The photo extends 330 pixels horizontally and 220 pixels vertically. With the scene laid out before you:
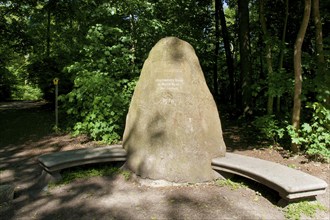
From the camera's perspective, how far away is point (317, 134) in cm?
655

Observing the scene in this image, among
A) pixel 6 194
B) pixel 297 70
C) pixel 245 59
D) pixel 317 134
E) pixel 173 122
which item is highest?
pixel 245 59

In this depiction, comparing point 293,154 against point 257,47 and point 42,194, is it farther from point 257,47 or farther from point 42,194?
point 257,47

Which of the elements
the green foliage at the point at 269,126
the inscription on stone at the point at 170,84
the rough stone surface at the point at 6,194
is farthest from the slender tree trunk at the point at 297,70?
the rough stone surface at the point at 6,194

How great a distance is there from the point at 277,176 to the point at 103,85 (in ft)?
15.7

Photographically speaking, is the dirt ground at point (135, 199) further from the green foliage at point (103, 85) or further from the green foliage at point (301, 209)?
the green foliage at point (103, 85)

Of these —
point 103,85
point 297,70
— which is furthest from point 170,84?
point 297,70

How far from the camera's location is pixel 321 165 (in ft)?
20.6

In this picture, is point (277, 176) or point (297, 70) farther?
point (297, 70)

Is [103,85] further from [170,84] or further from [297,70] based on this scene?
[297,70]

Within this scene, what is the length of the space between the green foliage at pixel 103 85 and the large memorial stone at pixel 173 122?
2.00 m

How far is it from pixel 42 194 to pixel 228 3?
14.7 m

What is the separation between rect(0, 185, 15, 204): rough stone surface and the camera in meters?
4.80

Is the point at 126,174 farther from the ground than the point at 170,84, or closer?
closer

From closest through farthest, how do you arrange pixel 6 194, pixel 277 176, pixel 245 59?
pixel 277 176
pixel 6 194
pixel 245 59
